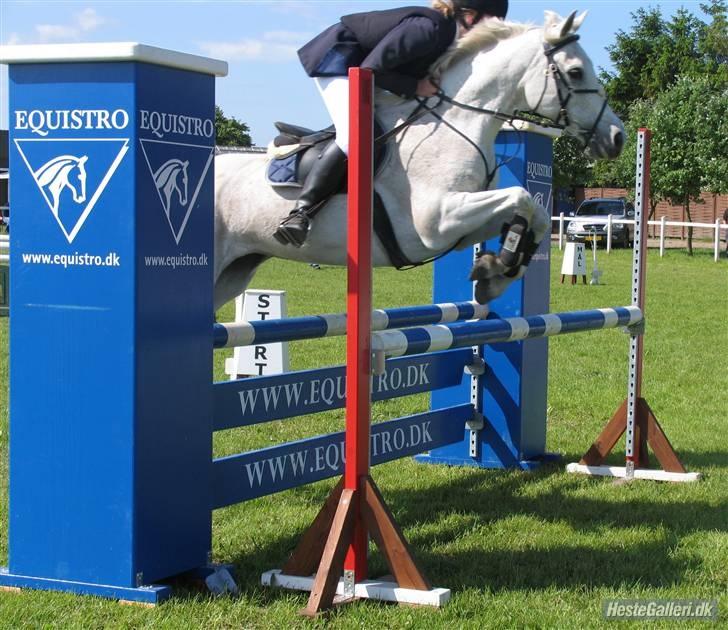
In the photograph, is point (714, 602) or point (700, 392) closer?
point (714, 602)

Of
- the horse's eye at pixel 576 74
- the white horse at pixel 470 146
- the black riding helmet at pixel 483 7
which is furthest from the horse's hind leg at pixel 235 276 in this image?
the horse's eye at pixel 576 74

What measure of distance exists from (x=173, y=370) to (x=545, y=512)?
7.81 feet

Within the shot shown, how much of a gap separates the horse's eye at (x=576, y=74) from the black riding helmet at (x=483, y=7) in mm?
531

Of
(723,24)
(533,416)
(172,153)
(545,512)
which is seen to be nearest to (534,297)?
(533,416)

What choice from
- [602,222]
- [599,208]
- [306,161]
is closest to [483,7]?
[306,161]

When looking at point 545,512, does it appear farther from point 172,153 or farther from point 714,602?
point 172,153

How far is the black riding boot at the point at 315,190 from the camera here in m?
5.45

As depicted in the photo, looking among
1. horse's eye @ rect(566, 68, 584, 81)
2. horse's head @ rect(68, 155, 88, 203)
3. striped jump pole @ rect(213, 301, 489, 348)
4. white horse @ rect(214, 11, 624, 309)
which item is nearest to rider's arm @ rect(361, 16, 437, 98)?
white horse @ rect(214, 11, 624, 309)

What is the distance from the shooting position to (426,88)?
18.1 feet

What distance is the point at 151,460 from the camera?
383cm

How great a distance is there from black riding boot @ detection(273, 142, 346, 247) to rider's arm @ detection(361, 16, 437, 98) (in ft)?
1.29

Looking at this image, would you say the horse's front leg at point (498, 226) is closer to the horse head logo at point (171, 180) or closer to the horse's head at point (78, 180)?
the horse head logo at point (171, 180)

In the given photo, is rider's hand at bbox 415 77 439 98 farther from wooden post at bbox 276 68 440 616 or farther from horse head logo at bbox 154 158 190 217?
horse head logo at bbox 154 158 190 217

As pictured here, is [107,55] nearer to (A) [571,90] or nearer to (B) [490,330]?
(B) [490,330]
